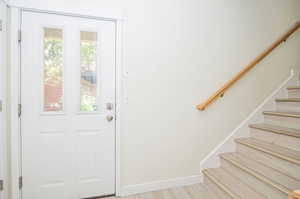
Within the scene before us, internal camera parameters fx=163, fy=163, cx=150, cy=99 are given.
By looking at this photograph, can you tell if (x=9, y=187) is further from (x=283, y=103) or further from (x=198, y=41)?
(x=283, y=103)

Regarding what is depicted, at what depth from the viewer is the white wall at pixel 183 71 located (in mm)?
1964

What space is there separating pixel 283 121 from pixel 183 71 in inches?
58.3

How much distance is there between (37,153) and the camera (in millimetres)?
1728

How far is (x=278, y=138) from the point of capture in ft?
6.50

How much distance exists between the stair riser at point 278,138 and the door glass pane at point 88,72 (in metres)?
2.19

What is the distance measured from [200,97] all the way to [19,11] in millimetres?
2258

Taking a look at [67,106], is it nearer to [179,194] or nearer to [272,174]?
[179,194]

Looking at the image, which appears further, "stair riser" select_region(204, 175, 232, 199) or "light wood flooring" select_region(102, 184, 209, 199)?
"light wood flooring" select_region(102, 184, 209, 199)

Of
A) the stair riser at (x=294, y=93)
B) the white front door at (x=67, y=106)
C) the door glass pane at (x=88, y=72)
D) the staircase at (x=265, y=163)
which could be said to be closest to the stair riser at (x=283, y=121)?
the staircase at (x=265, y=163)

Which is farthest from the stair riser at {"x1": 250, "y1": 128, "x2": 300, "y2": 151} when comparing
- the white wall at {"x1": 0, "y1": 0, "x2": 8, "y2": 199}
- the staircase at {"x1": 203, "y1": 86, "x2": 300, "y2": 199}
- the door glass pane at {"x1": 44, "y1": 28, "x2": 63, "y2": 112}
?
the white wall at {"x1": 0, "y1": 0, "x2": 8, "y2": 199}

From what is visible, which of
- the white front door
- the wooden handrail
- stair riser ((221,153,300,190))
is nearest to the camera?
stair riser ((221,153,300,190))

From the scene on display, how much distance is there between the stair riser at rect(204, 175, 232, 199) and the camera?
180 centimetres

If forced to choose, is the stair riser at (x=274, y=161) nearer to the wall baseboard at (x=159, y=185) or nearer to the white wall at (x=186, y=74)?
the white wall at (x=186, y=74)

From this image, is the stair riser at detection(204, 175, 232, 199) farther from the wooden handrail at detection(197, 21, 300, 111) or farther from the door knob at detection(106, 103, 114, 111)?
the door knob at detection(106, 103, 114, 111)
